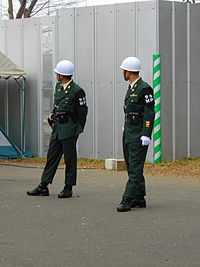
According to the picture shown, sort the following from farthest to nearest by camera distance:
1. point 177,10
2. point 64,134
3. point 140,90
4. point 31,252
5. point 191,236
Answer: point 177,10, point 64,134, point 140,90, point 191,236, point 31,252

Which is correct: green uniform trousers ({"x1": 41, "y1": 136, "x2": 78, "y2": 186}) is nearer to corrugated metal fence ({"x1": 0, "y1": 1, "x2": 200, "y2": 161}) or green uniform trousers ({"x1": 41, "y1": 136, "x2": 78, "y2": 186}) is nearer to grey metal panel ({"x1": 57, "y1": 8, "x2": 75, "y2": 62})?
corrugated metal fence ({"x1": 0, "y1": 1, "x2": 200, "y2": 161})

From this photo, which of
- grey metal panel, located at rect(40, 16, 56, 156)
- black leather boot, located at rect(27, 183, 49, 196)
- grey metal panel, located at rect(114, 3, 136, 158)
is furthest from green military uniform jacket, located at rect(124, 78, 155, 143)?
grey metal panel, located at rect(40, 16, 56, 156)

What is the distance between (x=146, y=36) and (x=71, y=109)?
5.57 metres

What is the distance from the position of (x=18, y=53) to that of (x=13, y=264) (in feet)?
38.5

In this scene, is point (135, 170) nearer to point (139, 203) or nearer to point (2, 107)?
point (139, 203)

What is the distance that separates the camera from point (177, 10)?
15914 mm

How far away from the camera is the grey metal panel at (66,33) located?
661 inches

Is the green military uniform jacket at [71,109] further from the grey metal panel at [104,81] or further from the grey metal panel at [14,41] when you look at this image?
the grey metal panel at [14,41]

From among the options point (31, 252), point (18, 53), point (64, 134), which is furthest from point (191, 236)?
point (18, 53)

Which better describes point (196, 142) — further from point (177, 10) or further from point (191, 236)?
point (191, 236)

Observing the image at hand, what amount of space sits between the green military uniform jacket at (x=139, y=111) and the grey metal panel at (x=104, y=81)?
6.60 meters

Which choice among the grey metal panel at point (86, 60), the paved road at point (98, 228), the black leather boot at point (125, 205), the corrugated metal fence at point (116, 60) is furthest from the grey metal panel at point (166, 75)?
the black leather boot at point (125, 205)

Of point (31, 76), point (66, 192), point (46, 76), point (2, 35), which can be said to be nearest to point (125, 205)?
point (66, 192)

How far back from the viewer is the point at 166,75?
1579 cm
